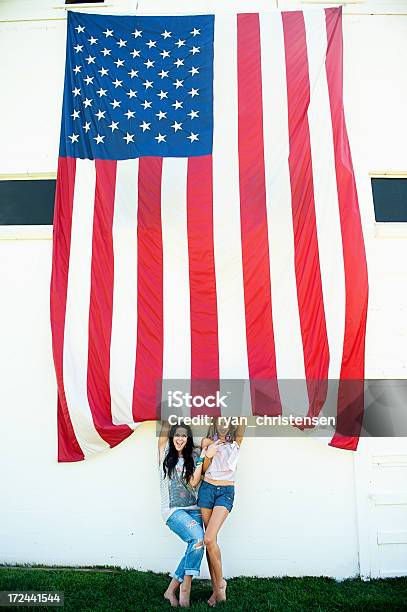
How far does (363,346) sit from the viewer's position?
514cm

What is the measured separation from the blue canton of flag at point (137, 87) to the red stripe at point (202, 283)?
0.44 meters

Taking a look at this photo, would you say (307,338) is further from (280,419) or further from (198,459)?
(198,459)

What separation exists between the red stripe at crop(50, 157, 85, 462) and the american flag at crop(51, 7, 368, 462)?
2 centimetres

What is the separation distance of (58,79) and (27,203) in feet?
5.54

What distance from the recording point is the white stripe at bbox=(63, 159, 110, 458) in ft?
16.8

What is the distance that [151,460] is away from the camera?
5.30 metres

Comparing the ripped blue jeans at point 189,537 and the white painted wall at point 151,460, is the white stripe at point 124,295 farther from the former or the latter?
the ripped blue jeans at point 189,537

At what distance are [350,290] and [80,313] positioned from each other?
9.63 feet

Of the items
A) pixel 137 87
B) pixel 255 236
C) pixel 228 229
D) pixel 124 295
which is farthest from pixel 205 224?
pixel 137 87

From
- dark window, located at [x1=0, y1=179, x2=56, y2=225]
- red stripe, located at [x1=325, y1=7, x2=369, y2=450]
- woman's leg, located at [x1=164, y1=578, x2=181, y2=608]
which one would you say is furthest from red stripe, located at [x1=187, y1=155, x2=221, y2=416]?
dark window, located at [x1=0, y1=179, x2=56, y2=225]

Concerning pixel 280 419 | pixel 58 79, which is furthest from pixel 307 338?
pixel 58 79

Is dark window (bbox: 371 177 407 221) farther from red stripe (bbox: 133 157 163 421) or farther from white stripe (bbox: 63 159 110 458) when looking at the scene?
white stripe (bbox: 63 159 110 458)

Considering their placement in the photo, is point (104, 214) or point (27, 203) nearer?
point (104, 214)

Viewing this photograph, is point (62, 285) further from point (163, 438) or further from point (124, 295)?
point (163, 438)
